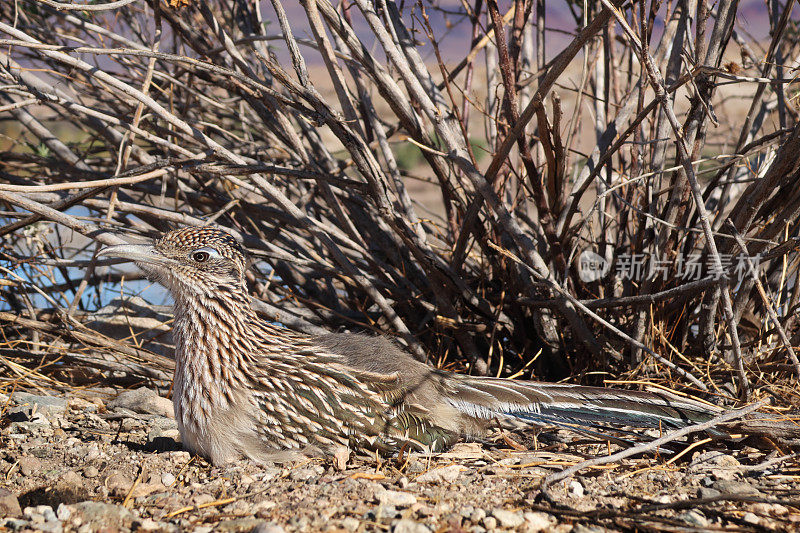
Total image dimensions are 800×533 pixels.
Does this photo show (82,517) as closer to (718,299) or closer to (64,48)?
(64,48)

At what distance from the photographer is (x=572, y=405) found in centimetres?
318

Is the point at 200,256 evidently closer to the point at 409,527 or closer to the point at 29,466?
the point at 29,466

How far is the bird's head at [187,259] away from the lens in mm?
3105

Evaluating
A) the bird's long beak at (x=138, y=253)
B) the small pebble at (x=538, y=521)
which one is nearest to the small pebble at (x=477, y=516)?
the small pebble at (x=538, y=521)

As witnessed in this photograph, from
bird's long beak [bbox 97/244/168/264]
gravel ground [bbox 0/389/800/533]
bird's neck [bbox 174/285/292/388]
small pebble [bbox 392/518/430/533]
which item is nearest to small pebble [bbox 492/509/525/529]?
gravel ground [bbox 0/389/800/533]

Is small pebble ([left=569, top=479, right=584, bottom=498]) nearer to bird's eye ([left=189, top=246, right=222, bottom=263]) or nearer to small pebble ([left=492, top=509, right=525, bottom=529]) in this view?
small pebble ([left=492, top=509, right=525, bottom=529])

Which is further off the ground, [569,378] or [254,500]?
[569,378]

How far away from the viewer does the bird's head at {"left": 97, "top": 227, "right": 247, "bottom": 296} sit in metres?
3.11

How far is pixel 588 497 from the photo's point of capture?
8.37ft

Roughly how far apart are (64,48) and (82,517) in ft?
6.04

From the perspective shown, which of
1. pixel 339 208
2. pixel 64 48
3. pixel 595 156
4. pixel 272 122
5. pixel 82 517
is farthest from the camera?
pixel 272 122

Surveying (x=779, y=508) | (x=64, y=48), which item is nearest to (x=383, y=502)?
(x=779, y=508)

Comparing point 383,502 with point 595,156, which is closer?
point 383,502

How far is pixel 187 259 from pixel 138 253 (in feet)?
→ 0.66
